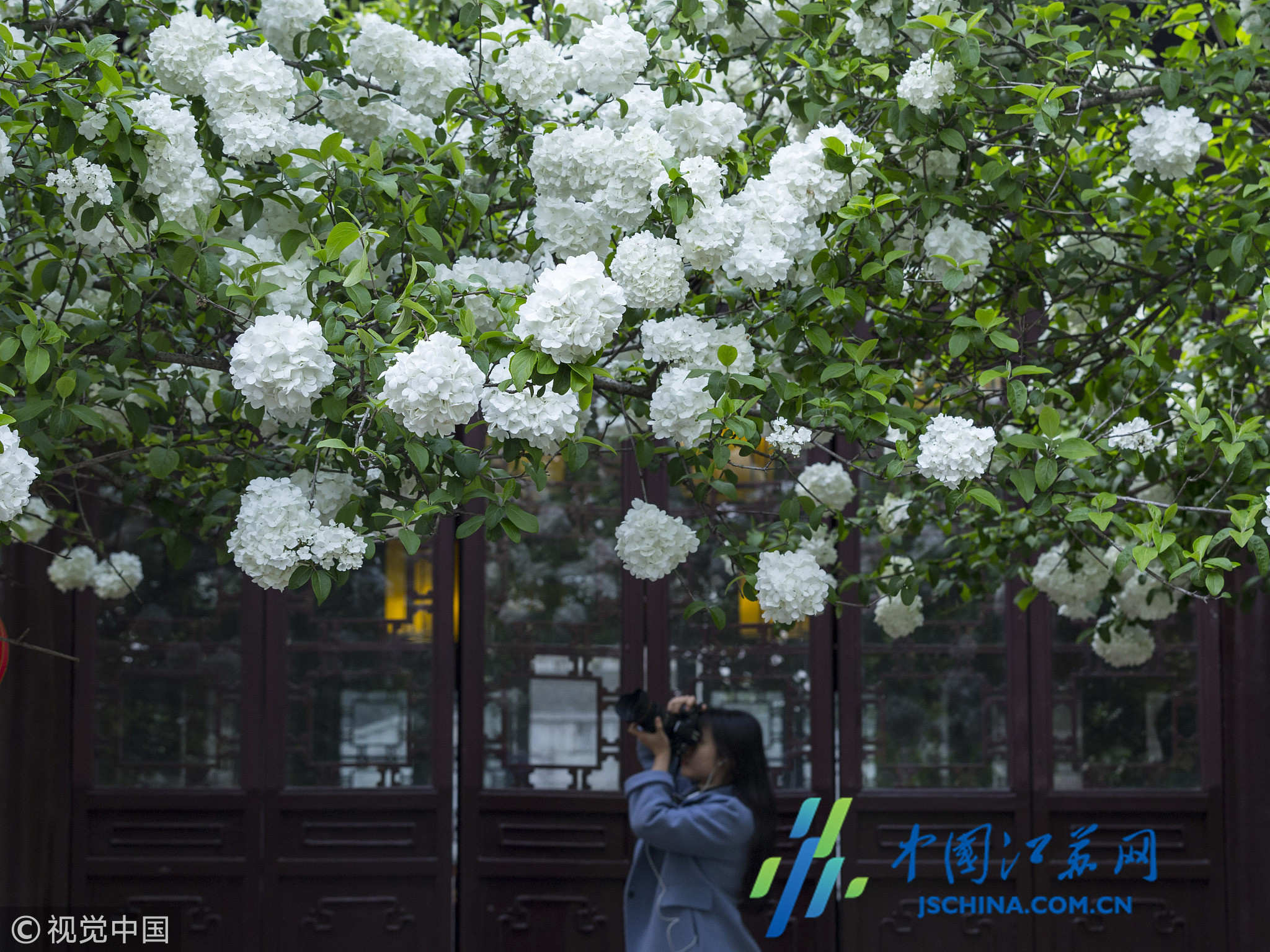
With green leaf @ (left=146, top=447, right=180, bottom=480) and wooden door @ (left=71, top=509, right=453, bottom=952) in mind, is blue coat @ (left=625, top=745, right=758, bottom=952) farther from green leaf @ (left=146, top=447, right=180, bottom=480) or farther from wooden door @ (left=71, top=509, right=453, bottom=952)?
wooden door @ (left=71, top=509, right=453, bottom=952)

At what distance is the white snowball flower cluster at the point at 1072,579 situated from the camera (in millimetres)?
3137

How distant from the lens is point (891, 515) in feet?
10.2

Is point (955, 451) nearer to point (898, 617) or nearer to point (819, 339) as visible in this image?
point (819, 339)

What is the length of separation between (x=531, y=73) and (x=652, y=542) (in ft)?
3.06

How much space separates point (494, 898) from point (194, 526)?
224 centimetres

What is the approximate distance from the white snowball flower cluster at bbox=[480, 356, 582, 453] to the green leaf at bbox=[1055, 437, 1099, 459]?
2.92 ft

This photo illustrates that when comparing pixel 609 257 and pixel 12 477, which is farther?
pixel 609 257

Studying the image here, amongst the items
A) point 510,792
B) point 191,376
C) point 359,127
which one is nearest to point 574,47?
point 359,127

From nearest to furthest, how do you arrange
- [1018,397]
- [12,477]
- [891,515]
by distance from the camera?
1. [12,477]
2. [1018,397]
3. [891,515]

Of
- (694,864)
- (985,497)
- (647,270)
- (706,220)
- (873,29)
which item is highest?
(873,29)

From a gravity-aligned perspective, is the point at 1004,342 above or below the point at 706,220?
below

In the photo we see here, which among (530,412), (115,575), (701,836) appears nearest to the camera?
(530,412)

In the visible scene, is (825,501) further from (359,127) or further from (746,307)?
(359,127)

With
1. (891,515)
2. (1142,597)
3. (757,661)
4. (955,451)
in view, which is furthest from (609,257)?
(757,661)
